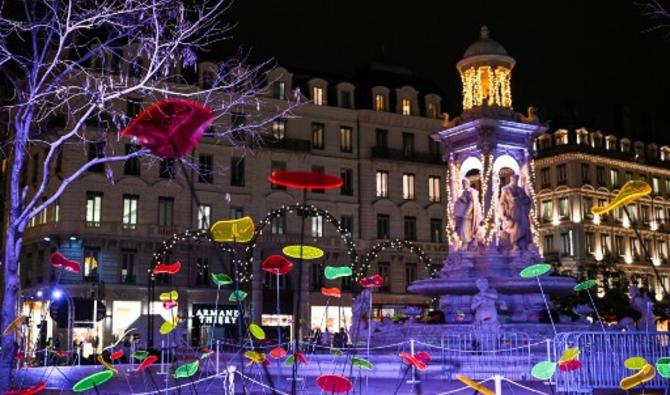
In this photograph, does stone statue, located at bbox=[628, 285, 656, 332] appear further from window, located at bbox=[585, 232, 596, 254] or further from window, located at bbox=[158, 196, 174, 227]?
window, located at bbox=[585, 232, 596, 254]

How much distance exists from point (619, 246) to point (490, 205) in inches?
1955

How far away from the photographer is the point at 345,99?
6100 cm

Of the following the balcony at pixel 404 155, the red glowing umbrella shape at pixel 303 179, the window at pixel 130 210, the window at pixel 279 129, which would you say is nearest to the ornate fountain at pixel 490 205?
the red glowing umbrella shape at pixel 303 179

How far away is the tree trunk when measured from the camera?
57.0 feet

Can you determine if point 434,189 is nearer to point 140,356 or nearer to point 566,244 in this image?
point 566,244

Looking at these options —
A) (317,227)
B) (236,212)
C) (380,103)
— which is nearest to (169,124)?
(236,212)

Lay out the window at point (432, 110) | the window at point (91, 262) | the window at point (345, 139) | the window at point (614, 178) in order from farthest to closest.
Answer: the window at point (614, 178), the window at point (432, 110), the window at point (345, 139), the window at point (91, 262)

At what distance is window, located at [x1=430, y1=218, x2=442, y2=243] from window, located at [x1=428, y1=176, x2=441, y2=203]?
1480 millimetres

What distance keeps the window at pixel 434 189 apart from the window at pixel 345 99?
27.2 ft

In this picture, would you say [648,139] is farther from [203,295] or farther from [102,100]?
[102,100]

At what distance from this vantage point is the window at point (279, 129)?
2283 inches

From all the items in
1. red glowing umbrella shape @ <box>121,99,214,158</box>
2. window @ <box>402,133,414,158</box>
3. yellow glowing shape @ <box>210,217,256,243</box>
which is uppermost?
window @ <box>402,133,414,158</box>

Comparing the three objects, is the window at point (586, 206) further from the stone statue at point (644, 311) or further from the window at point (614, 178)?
the stone statue at point (644, 311)

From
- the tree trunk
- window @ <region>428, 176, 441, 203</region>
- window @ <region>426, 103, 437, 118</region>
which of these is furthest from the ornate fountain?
window @ <region>426, 103, 437, 118</region>
